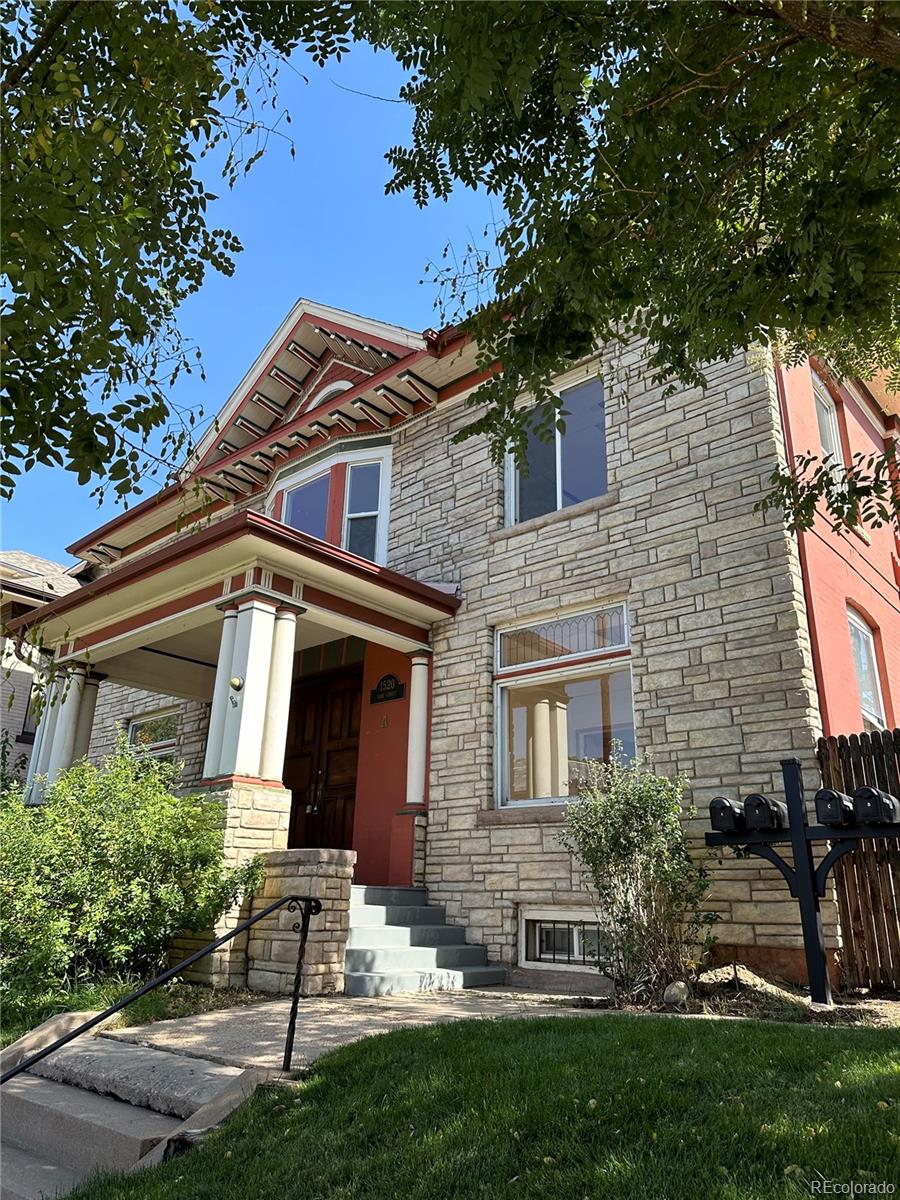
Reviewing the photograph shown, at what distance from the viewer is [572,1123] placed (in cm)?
312

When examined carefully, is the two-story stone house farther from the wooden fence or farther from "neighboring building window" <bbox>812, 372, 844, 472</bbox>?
the wooden fence

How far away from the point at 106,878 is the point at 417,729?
407 cm

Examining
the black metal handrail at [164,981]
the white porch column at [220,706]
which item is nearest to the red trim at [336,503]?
the white porch column at [220,706]

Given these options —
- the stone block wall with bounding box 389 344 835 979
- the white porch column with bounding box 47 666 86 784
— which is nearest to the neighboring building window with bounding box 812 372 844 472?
the stone block wall with bounding box 389 344 835 979

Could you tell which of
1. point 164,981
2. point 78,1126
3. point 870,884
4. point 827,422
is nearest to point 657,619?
point 870,884

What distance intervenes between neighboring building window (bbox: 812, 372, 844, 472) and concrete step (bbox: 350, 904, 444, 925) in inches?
277

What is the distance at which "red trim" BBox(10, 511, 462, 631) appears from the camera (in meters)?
8.13

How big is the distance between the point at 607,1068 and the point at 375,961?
4041mm

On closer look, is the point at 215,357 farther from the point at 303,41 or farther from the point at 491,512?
the point at 491,512

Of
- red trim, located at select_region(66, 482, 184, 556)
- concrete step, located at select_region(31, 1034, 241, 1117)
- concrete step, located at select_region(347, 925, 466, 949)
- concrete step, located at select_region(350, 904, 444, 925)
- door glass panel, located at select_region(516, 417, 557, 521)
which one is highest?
red trim, located at select_region(66, 482, 184, 556)

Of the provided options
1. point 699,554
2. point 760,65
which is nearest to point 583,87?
point 760,65

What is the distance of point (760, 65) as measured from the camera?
393 cm

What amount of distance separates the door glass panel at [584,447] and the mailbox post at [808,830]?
13.9ft

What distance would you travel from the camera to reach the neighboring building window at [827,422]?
10.3 meters
